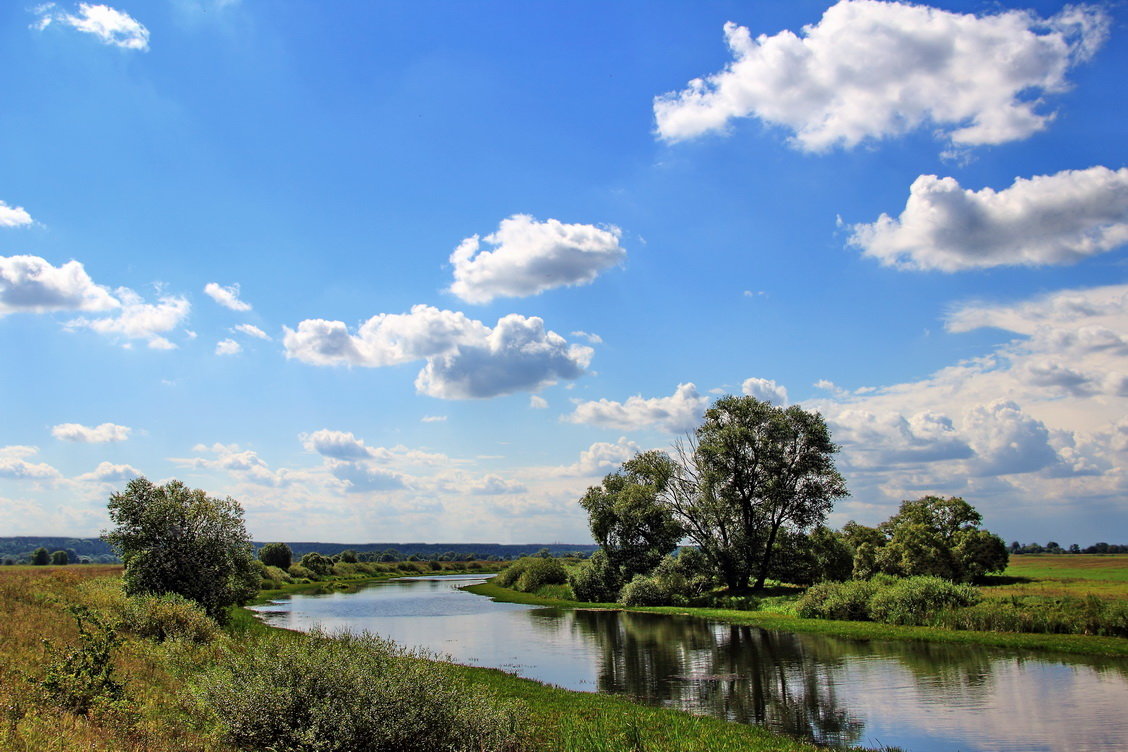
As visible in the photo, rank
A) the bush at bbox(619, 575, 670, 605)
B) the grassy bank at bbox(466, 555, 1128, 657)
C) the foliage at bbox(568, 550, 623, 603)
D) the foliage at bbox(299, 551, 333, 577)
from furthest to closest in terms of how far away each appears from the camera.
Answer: the foliage at bbox(299, 551, 333, 577), the foliage at bbox(568, 550, 623, 603), the bush at bbox(619, 575, 670, 605), the grassy bank at bbox(466, 555, 1128, 657)

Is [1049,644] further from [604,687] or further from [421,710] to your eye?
[421,710]

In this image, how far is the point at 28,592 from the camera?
31047mm

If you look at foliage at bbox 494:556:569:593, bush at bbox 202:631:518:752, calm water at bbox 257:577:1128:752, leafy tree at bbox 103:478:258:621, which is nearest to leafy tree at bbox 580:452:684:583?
foliage at bbox 494:556:569:593

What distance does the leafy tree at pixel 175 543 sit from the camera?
36281 mm

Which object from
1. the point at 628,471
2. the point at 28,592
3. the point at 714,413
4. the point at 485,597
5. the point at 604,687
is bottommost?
the point at 485,597

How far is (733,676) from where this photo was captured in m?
25.6

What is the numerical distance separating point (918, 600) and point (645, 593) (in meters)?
27.0

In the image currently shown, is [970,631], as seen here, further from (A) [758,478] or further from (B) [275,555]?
(B) [275,555]

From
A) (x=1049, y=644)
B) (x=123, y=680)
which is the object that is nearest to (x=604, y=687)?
(x=123, y=680)

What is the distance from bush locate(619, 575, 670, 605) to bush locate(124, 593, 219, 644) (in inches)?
1586

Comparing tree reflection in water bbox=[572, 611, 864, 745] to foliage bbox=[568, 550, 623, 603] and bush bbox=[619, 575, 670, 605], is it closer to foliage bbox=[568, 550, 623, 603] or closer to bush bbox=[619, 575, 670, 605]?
bush bbox=[619, 575, 670, 605]

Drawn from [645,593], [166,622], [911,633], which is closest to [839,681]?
[911,633]

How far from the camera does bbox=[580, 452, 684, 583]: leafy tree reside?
67312 millimetres

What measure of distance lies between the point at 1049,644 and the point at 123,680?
3453 cm
